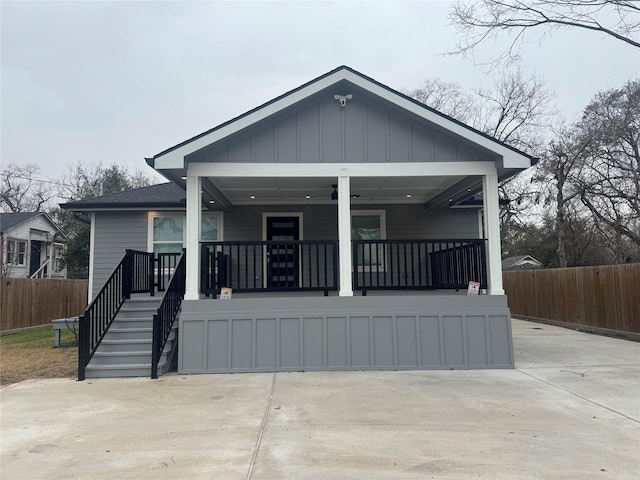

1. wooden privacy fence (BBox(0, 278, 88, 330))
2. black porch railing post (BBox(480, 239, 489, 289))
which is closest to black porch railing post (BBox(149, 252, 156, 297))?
black porch railing post (BBox(480, 239, 489, 289))

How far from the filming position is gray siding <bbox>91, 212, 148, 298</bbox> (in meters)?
10.3

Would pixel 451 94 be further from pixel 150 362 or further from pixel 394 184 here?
pixel 150 362

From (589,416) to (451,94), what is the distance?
2681 cm

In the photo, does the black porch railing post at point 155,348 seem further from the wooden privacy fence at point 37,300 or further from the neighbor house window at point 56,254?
the neighbor house window at point 56,254

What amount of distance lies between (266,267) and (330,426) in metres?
5.78

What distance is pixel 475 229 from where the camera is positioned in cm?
1054

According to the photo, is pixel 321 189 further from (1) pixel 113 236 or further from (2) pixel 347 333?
(1) pixel 113 236

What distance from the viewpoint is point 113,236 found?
407 inches

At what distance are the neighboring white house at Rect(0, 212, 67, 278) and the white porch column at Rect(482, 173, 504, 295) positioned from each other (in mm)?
18985

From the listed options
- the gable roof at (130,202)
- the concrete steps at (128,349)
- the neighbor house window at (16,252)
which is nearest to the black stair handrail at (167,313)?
the concrete steps at (128,349)

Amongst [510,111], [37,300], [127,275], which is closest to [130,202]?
[127,275]

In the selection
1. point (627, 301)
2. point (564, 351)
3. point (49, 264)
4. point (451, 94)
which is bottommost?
point (564, 351)

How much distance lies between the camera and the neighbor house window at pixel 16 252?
22359 mm

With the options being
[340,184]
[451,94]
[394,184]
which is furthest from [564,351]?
[451,94]
